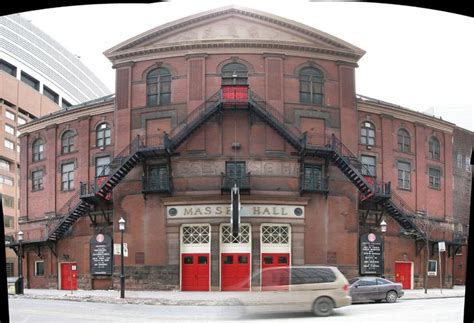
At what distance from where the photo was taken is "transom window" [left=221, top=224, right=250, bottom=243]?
288cm

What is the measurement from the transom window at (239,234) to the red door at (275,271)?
14cm

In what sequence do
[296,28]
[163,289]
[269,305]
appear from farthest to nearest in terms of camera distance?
[163,289], [296,28], [269,305]

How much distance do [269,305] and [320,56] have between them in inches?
53.1

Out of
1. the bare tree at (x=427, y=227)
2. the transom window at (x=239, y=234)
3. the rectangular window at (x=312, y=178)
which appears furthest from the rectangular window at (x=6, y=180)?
the bare tree at (x=427, y=227)

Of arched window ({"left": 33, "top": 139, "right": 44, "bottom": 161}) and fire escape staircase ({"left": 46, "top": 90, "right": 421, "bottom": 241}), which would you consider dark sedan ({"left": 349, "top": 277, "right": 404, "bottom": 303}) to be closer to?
fire escape staircase ({"left": 46, "top": 90, "right": 421, "bottom": 241})

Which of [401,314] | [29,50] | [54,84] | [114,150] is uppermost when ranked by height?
[29,50]

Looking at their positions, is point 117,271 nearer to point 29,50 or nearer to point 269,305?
point 269,305

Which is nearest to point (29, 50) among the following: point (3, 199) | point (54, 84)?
point (54, 84)

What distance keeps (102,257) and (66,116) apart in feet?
2.82

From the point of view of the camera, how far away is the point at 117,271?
3.03 m

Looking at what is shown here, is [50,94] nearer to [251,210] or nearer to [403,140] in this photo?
[251,210]

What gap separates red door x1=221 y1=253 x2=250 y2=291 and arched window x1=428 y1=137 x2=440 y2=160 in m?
1.25

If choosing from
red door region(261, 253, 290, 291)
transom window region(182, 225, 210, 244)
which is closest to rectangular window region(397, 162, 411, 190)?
red door region(261, 253, 290, 291)

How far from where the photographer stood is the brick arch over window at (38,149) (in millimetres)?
3191
